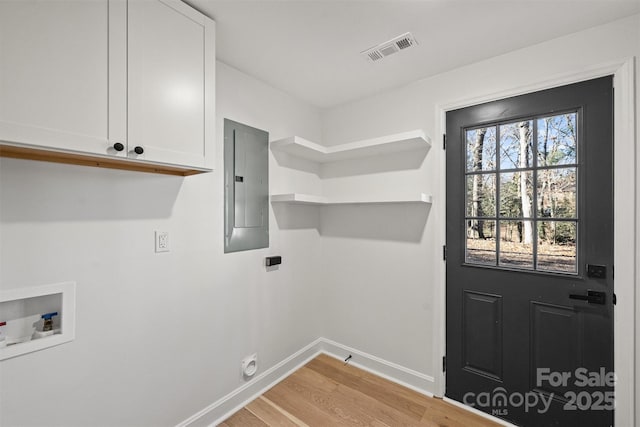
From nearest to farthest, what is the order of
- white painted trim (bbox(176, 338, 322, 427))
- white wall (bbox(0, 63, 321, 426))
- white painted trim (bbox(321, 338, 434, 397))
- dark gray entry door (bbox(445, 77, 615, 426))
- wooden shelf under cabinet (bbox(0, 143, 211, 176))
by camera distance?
wooden shelf under cabinet (bbox(0, 143, 211, 176))
white wall (bbox(0, 63, 321, 426))
dark gray entry door (bbox(445, 77, 615, 426))
white painted trim (bbox(176, 338, 322, 427))
white painted trim (bbox(321, 338, 434, 397))

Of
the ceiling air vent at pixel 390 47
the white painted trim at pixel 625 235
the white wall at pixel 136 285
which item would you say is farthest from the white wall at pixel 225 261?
the ceiling air vent at pixel 390 47

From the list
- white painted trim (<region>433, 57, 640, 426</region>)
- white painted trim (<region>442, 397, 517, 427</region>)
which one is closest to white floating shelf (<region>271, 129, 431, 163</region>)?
white painted trim (<region>433, 57, 640, 426</region>)

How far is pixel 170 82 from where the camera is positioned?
4.44ft

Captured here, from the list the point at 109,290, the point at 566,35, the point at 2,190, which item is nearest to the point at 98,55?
the point at 2,190

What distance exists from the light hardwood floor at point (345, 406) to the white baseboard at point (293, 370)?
0.17ft

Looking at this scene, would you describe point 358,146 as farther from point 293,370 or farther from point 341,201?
point 293,370

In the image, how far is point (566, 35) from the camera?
66.4 inches

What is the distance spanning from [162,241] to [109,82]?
850 mm

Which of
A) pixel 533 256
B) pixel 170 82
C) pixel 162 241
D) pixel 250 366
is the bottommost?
pixel 250 366

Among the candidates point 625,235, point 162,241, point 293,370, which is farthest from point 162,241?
point 625,235

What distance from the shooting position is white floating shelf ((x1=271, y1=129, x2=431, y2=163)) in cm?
206

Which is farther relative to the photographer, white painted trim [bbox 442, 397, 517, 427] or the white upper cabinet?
white painted trim [bbox 442, 397, 517, 427]

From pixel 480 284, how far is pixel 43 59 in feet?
8.39

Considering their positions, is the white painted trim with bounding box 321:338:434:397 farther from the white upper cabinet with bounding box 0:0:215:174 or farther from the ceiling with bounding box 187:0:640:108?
the ceiling with bounding box 187:0:640:108
